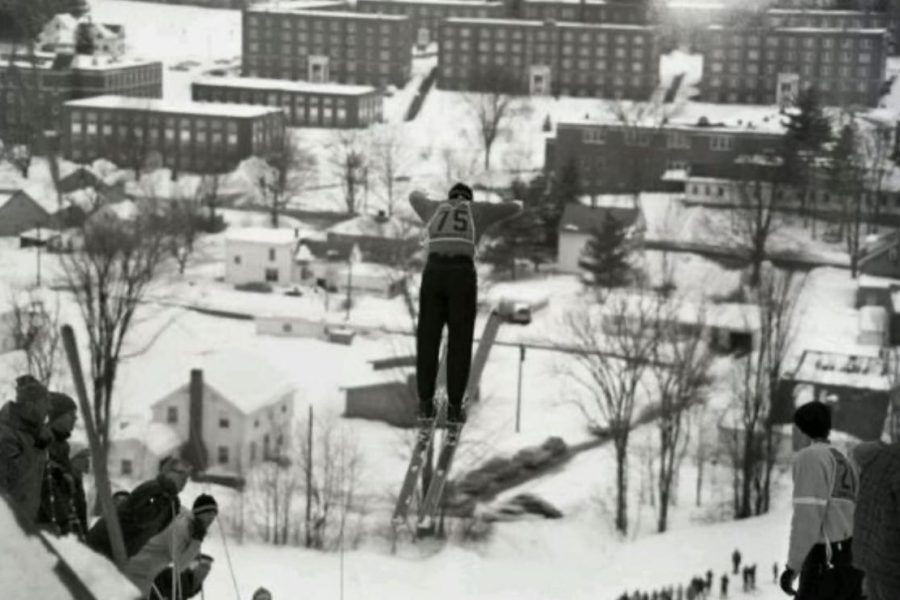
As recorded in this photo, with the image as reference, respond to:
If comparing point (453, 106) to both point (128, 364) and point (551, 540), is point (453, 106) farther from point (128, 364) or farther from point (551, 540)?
point (551, 540)

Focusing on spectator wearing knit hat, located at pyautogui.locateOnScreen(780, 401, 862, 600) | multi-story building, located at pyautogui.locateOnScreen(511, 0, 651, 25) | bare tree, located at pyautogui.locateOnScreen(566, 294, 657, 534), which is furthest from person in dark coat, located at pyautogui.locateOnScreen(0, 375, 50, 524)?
multi-story building, located at pyautogui.locateOnScreen(511, 0, 651, 25)

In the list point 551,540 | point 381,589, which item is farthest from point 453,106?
point 381,589

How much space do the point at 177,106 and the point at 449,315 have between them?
40453 mm

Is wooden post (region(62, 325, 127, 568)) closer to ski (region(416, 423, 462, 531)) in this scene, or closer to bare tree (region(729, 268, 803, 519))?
ski (region(416, 423, 462, 531))

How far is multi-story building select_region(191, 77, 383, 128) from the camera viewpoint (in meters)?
47.2

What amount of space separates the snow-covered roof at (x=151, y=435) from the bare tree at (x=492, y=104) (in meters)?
22.5

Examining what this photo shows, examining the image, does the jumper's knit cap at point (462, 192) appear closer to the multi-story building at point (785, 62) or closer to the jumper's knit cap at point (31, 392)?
the jumper's knit cap at point (31, 392)

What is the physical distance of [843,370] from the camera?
23391 mm

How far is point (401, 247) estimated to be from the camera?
3316 cm

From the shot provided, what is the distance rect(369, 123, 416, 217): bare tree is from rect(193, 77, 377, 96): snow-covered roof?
164cm

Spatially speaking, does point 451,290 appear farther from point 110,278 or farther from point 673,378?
point 110,278

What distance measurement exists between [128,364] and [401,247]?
8879mm

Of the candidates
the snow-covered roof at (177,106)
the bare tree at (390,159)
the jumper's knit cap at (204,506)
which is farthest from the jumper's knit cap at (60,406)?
the snow-covered roof at (177,106)

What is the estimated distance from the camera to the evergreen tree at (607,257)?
3192 cm
